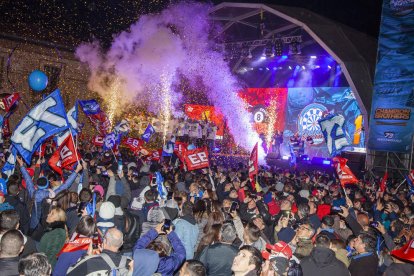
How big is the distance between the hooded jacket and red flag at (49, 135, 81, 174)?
3.22m

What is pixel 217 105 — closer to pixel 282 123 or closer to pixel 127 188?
pixel 282 123

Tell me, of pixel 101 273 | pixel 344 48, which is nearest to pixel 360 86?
pixel 344 48

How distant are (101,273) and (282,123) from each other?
2683cm

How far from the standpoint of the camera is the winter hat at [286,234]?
20.0ft

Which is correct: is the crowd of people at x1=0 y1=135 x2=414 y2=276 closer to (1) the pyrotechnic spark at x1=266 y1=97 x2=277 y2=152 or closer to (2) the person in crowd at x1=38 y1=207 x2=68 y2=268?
(2) the person in crowd at x1=38 y1=207 x2=68 y2=268

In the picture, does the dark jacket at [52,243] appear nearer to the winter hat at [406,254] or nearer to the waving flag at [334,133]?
the winter hat at [406,254]

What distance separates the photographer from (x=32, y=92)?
89.4ft

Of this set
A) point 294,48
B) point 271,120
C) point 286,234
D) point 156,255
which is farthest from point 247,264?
point 271,120

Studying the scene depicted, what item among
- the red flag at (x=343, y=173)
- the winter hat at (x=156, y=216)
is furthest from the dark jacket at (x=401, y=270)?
the red flag at (x=343, y=173)

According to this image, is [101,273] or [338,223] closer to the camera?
[101,273]

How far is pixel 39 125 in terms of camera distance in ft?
27.1

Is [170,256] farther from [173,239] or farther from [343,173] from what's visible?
[343,173]

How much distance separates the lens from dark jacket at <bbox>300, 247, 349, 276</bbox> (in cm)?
473

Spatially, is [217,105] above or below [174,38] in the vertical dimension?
below
